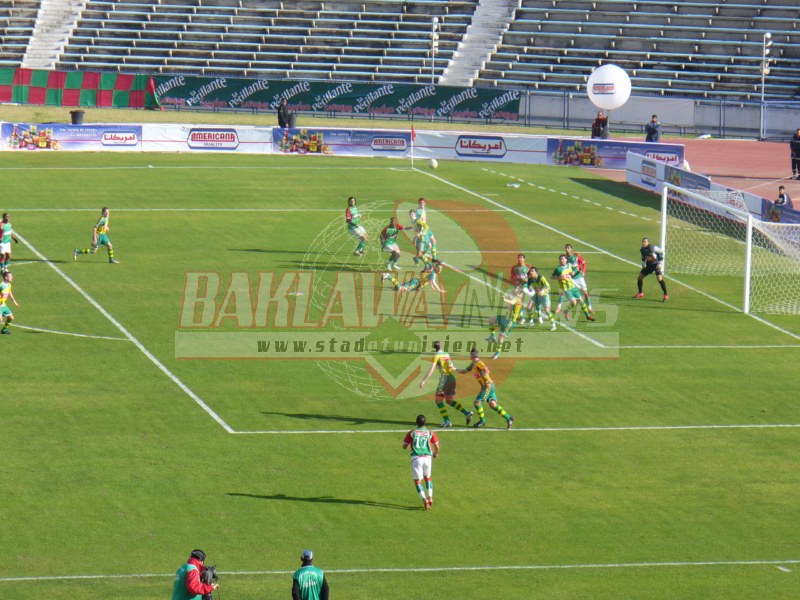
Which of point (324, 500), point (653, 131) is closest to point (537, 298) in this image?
point (324, 500)

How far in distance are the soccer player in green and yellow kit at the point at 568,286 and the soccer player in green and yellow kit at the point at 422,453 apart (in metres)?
14.3

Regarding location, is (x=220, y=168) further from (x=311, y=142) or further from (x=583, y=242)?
(x=583, y=242)

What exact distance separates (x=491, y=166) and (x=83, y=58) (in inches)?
1397

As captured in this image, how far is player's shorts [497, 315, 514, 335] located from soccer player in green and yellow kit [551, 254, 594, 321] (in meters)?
2.37

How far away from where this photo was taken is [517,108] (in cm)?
8100

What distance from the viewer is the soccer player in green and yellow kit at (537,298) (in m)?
37.4

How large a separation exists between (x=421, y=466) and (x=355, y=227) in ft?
72.6

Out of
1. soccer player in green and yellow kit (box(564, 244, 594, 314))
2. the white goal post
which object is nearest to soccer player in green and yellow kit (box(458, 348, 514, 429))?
soccer player in green and yellow kit (box(564, 244, 594, 314))

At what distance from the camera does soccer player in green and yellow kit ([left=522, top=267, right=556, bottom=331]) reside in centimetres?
3738

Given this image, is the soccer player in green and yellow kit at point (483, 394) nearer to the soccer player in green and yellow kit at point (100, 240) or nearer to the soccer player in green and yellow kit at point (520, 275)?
the soccer player in green and yellow kit at point (520, 275)

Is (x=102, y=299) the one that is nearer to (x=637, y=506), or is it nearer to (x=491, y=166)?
(x=637, y=506)

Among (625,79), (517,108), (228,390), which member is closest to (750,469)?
(228,390)

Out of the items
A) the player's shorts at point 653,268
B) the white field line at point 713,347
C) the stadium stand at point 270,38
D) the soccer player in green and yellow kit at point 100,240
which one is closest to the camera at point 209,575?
the white field line at point 713,347

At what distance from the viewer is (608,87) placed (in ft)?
232
